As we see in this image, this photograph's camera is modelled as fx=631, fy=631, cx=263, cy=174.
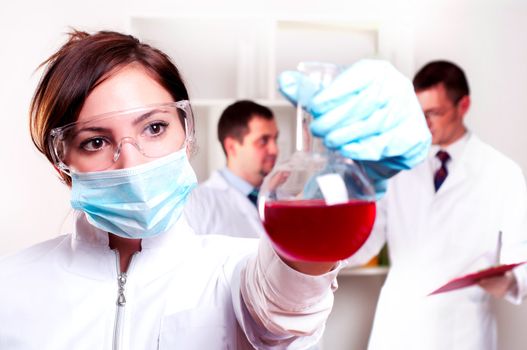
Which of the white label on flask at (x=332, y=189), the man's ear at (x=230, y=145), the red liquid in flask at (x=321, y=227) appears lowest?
→ the man's ear at (x=230, y=145)

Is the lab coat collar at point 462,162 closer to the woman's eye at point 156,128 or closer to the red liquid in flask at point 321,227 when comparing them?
the woman's eye at point 156,128

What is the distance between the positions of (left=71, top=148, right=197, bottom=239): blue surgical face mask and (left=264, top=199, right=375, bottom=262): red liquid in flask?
371mm

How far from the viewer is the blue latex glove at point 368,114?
0.72 m

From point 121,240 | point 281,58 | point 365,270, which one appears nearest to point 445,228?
point 365,270

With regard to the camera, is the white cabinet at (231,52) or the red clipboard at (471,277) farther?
the white cabinet at (231,52)

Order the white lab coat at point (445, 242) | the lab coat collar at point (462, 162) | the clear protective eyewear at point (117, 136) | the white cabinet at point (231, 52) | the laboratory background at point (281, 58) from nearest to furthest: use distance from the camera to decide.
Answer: the clear protective eyewear at point (117, 136) < the white lab coat at point (445, 242) < the lab coat collar at point (462, 162) < the white cabinet at point (231, 52) < the laboratory background at point (281, 58)

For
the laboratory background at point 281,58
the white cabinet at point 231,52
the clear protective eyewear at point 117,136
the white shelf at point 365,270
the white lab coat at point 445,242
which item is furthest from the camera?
the laboratory background at point 281,58

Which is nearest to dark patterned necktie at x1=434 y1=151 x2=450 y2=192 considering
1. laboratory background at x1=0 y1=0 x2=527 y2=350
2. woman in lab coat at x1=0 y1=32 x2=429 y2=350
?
laboratory background at x1=0 y1=0 x2=527 y2=350

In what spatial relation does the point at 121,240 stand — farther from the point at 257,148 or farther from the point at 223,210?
the point at 257,148

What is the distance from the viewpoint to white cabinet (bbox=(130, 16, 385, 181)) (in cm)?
278

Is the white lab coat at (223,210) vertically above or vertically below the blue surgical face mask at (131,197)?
below

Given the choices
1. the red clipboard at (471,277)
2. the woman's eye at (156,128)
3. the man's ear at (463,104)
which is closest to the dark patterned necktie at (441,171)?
the man's ear at (463,104)

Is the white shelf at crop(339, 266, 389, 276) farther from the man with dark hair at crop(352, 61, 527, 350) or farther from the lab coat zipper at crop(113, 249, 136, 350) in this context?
the lab coat zipper at crop(113, 249, 136, 350)

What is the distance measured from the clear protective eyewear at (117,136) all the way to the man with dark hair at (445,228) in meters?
1.64
